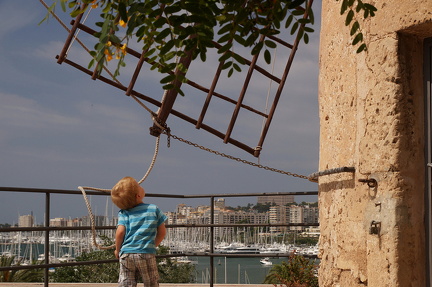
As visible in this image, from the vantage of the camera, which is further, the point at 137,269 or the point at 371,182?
the point at 137,269

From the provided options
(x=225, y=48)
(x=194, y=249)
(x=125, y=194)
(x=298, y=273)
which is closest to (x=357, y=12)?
(x=225, y=48)

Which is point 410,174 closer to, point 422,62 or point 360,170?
point 360,170

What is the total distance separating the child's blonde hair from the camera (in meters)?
4.78

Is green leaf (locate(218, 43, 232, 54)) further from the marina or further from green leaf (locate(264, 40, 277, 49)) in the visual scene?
the marina

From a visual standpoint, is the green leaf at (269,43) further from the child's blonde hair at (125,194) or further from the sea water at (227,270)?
the sea water at (227,270)

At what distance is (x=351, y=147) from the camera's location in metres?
4.09

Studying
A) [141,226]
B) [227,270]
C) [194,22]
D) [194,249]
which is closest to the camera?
[194,22]

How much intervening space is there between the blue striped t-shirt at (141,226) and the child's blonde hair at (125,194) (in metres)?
0.05

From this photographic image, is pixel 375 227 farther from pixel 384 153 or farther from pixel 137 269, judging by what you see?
pixel 137 269

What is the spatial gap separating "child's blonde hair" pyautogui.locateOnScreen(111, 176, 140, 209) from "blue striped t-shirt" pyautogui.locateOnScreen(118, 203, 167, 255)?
5cm

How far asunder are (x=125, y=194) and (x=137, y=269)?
55 cm

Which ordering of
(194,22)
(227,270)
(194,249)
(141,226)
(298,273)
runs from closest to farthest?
(194,22) < (141,226) < (298,273) < (194,249) < (227,270)

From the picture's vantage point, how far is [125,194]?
15.7 ft

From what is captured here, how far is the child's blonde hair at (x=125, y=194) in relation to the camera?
15.7 ft
